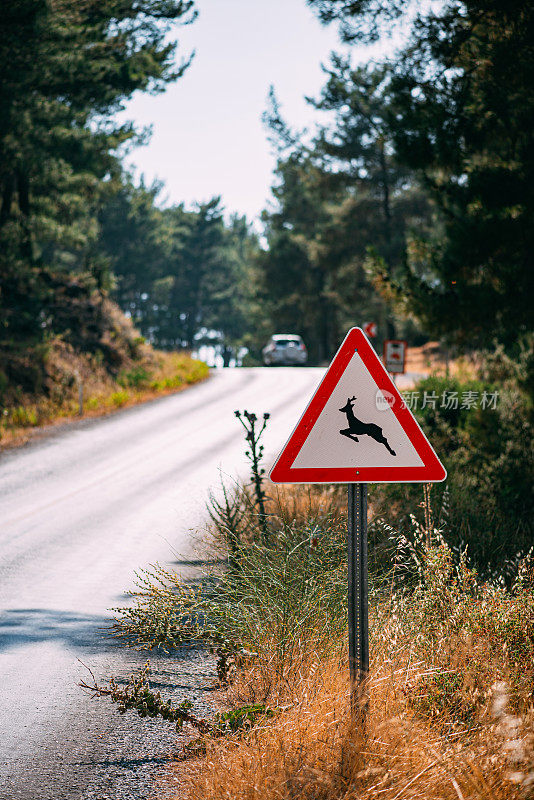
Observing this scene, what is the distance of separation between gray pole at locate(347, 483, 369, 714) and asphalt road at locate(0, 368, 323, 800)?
47.8 inches

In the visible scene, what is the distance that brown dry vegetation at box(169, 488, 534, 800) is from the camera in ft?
10.0

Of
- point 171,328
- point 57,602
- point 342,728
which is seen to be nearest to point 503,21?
point 57,602

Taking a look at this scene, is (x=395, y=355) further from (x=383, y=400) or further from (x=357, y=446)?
(x=357, y=446)

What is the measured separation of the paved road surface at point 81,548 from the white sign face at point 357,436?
6.07 feet

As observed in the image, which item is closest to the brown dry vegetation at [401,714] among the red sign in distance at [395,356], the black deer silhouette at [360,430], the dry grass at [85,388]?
the black deer silhouette at [360,430]

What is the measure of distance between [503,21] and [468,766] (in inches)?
468

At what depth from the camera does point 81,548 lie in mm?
9172

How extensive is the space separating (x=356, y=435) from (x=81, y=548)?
6.30m

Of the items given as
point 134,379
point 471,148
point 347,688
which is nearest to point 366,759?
point 347,688

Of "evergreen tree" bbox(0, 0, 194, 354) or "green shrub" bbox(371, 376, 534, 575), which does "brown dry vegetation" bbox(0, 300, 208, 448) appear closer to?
"evergreen tree" bbox(0, 0, 194, 354)

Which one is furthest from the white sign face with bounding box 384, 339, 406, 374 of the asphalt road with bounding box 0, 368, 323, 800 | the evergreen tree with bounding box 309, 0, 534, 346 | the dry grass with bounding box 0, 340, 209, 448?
the dry grass with bounding box 0, 340, 209, 448

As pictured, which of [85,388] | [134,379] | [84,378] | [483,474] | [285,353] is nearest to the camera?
[483,474]

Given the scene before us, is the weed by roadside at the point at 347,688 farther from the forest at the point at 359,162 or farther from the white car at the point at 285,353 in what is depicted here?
the white car at the point at 285,353

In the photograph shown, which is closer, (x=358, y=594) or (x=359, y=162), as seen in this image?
(x=358, y=594)
